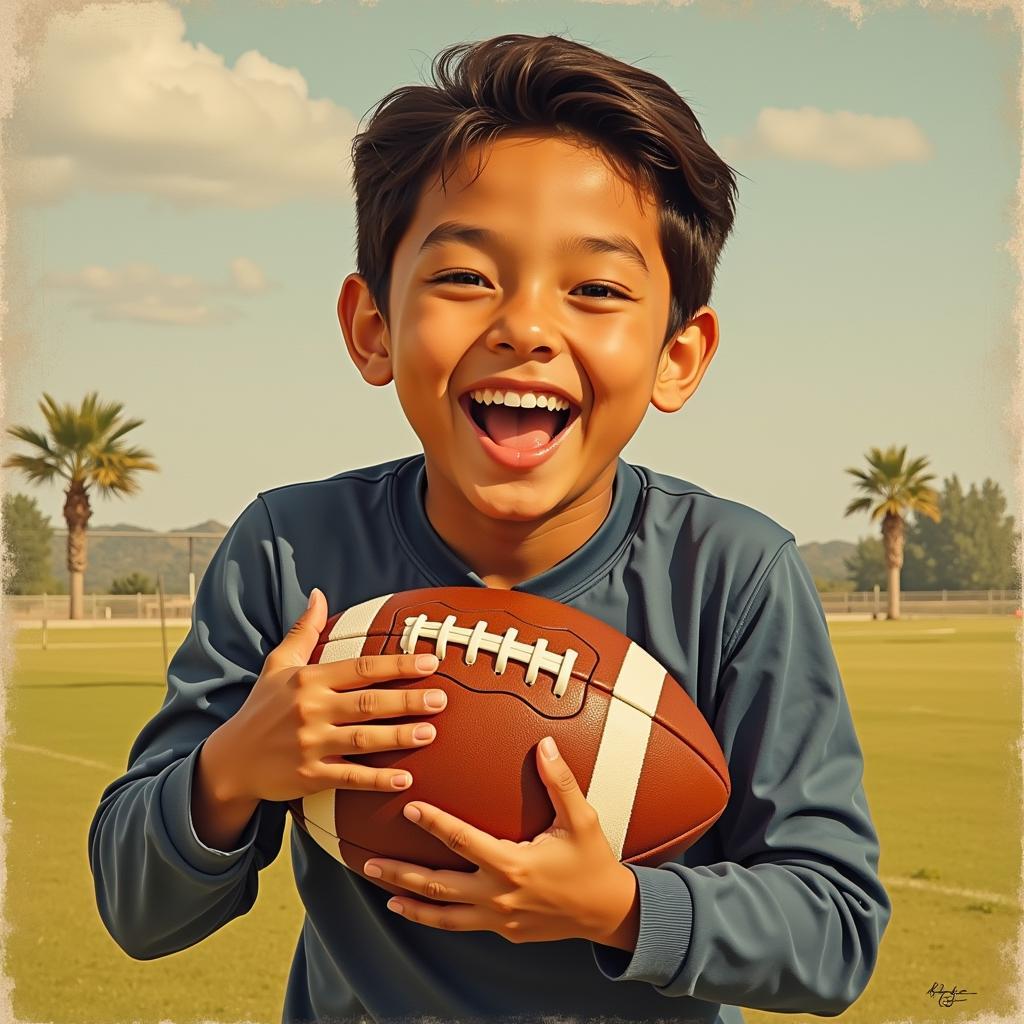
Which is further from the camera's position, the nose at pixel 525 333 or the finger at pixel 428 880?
the nose at pixel 525 333

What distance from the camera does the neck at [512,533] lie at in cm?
233

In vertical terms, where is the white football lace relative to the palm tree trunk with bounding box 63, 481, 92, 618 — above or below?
below

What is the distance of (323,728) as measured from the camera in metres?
1.91

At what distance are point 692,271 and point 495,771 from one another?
1023 millimetres

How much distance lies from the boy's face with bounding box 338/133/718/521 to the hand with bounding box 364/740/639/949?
0.51m

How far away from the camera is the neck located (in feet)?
7.63

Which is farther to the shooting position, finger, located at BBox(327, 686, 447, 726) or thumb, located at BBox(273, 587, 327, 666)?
thumb, located at BBox(273, 587, 327, 666)

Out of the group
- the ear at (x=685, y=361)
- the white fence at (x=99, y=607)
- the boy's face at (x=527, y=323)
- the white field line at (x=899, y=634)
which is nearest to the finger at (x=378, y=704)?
the boy's face at (x=527, y=323)

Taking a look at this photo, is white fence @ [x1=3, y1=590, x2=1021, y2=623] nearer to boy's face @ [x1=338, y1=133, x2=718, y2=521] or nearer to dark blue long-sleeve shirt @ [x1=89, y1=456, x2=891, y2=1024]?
dark blue long-sleeve shirt @ [x1=89, y1=456, x2=891, y2=1024]

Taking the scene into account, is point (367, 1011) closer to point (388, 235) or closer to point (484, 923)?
point (484, 923)

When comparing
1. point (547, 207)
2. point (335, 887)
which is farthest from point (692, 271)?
point (335, 887)

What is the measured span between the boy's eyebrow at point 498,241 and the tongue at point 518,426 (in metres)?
0.27

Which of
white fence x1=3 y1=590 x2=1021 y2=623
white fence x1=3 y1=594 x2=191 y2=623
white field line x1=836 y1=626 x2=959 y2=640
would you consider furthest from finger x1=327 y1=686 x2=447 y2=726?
white fence x1=3 y1=594 x2=191 y2=623

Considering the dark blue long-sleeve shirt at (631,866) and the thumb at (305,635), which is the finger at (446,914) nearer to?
the dark blue long-sleeve shirt at (631,866)
